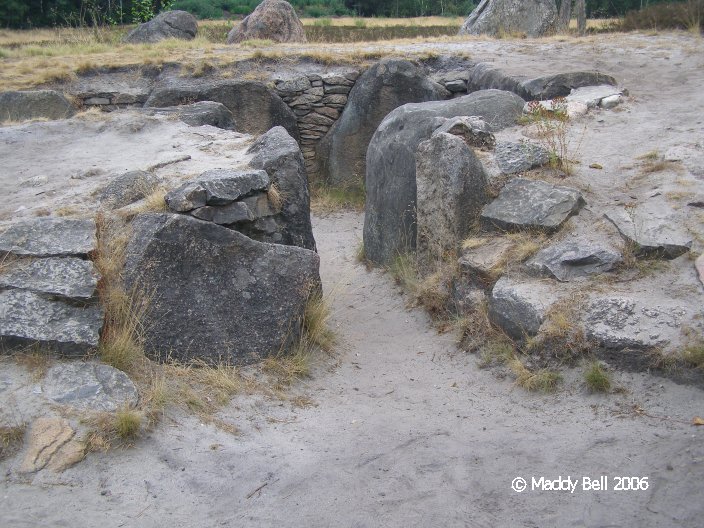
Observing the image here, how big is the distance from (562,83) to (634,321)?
511 centimetres

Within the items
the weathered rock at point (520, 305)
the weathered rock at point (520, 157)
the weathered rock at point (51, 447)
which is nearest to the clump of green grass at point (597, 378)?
the weathered rock at point (520, 305)

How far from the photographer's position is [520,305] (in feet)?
19.0

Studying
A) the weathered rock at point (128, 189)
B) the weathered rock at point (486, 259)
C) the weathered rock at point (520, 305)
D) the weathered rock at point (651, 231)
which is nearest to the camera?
the weathered rock at point (520, 305)

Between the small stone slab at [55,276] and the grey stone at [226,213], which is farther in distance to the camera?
the grey stone at [226,213]

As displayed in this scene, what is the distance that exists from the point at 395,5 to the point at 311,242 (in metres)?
30.9

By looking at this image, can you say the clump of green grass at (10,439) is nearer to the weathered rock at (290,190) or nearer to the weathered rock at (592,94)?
the weathered rock at (290,190)

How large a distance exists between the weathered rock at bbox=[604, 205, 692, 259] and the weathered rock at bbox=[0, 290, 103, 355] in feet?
13.2

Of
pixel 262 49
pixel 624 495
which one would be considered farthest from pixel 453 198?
pixel 262 49

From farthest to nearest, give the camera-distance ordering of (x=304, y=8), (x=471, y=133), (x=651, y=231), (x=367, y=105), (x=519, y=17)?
(x=304, y=8)
(x=519, y=17)
(x=367, y=105)
(x=471, y=133)
(x=651, y=231)

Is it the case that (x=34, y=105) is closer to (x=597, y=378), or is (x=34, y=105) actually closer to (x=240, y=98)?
(x=240, y=98)

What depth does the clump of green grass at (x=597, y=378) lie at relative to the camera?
5.01 metres

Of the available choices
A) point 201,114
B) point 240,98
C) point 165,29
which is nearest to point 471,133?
point 201,114

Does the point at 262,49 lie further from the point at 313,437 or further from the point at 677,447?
the point at 677,447

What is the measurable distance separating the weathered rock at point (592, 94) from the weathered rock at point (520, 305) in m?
3.74
